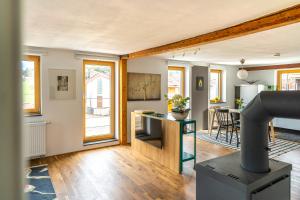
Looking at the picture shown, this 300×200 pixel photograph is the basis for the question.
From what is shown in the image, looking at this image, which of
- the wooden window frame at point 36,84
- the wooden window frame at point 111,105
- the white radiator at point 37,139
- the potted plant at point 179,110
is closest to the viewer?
the potted plant at point 179,110

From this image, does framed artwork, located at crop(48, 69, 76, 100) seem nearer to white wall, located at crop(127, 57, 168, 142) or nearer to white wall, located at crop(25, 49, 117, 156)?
white wall, located at crop(25, 49, 117, 156)

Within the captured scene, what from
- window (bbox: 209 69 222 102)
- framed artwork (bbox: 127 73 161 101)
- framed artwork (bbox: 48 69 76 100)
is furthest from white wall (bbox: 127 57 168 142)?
window (bbox: 209 69 222 102)

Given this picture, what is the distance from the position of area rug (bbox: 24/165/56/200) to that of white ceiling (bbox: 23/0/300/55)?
1841 millimetres

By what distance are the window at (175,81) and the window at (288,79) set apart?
3.27 meters

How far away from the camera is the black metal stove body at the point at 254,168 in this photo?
1370mm

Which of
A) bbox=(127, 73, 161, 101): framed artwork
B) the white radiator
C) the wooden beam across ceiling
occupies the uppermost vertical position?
the wooden beam across ceiling

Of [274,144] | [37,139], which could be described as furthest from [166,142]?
[274,144]

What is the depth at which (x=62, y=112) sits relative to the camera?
4547 mm

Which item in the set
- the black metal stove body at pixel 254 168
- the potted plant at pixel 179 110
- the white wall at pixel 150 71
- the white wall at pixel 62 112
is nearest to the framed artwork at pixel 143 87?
the white wall at pixel 150 71

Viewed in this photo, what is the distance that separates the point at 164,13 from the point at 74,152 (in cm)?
372

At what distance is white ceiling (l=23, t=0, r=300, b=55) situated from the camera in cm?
198

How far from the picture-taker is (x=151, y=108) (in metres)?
5.71

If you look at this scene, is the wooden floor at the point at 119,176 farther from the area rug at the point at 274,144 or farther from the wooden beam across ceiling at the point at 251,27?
the wooden beam across ceiling at the point at 251,27

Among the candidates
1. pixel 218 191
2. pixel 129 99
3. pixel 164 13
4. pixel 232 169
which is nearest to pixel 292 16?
pixel 164 13
